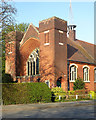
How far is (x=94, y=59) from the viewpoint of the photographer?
3994 cm

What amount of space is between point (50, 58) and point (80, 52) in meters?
10.4

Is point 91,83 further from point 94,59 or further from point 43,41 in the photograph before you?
point 43,41

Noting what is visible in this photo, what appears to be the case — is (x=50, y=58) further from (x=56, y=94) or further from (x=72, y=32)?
(x=72, y=32)

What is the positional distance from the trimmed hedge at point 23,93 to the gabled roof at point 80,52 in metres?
12.7

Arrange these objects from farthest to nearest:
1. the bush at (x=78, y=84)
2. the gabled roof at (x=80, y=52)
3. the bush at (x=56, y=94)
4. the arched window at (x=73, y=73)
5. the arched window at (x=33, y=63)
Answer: the gabled roof at (x=80, y=52) < the arched window at (x=33, y=63) < the arched window at (x=73, y=73) < the bush at (x=78, y=84) < the bush at (x=56, y=94)

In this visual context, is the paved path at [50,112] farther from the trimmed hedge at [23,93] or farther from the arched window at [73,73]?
the arched window at [73,73]

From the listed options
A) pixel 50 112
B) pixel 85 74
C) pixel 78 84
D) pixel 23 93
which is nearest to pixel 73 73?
pixel 78 84

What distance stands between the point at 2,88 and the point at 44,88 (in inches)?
188

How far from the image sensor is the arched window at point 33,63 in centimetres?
3466

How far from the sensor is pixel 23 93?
826 inches

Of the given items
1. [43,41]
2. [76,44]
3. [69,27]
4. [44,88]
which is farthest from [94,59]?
[44,88]

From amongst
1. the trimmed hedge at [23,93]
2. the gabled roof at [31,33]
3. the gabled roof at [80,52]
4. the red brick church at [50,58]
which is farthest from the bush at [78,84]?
the trimmed hedge at [23,93]

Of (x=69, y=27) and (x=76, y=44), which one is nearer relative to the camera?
(x=76, y=44)

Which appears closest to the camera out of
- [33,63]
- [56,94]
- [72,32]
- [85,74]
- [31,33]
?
[56,94]
